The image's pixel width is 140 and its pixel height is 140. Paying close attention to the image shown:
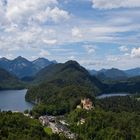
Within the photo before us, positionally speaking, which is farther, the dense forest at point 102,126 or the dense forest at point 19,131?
the dense forest at point 102,126

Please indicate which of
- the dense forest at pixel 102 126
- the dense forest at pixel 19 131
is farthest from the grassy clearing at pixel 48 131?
the dense forest at pixel 19 131

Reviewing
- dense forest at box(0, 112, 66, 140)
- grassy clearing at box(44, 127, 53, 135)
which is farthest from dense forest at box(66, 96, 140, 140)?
dense forest at box(0, 112, 66, 140)

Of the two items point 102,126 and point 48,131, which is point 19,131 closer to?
point 48,131

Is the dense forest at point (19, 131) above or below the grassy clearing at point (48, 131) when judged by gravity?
above

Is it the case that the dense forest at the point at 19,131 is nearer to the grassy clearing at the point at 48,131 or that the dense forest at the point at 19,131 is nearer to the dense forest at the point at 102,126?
the grassy clearing at the point at 48,131

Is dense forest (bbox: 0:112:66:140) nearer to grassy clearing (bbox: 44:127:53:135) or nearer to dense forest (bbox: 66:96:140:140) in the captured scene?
grassy clearing (bbox: 44:127:53:135)

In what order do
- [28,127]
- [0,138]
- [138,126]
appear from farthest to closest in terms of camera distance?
1. [138,126]
2. [28,127]
3. [0,138]

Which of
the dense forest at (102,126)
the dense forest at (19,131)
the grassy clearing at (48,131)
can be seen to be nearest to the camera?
the dense forest at (19,131)

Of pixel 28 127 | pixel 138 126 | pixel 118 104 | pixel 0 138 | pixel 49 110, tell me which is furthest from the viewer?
pixel 118 104

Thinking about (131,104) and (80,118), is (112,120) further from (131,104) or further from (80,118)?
(131,104)

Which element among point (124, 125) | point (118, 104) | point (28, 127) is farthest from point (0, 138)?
point (118, 104)

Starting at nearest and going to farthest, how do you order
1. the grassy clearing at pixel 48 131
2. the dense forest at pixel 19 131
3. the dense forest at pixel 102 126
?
the dense forest at pixel 19 131 < the grassy clearing at pixel 48 131 < the dense forest at pixel 102 126
